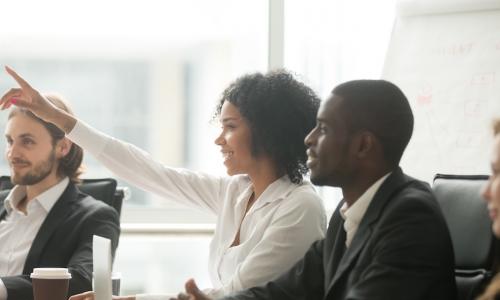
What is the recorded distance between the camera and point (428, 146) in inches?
151

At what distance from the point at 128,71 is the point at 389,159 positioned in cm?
254

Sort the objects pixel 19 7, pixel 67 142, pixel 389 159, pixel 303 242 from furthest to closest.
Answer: pixel 19 7
pixel 67 142
pixel 303 242
pixel 389 159

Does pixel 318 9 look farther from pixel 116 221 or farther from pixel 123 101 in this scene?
pixel 116 221

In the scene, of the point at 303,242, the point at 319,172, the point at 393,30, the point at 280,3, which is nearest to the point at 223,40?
the point at 280,3

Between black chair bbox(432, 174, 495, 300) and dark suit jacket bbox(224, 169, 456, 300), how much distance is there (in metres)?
0.16

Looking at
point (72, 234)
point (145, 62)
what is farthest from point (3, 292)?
point (145, 62)

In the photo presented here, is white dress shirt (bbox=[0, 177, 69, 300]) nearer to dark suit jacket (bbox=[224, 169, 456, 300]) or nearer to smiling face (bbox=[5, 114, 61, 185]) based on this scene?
smiling face (bbox=[5, 114, 61, 185])

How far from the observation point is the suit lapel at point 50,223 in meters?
3.01

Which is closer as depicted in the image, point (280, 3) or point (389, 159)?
point (389, 159)

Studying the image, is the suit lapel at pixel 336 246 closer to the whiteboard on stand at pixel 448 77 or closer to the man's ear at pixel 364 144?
the man's ear at pixel 364 144

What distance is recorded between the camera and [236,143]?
9.05 ft

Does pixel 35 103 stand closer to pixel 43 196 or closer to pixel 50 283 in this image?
pixel 43 196

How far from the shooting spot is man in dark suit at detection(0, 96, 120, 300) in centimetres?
302

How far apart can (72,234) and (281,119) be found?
888 millimetres
